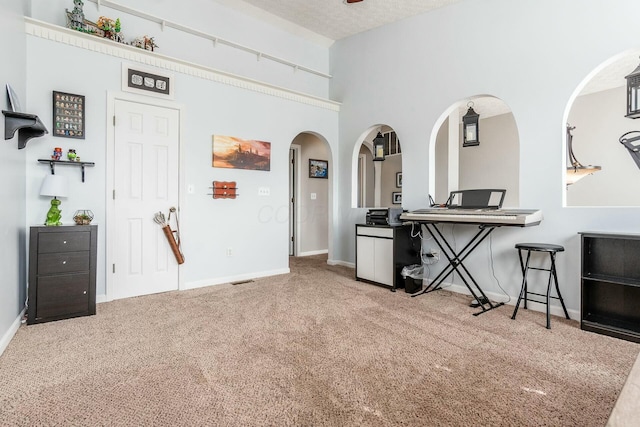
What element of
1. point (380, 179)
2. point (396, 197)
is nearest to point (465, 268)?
point (396, 197)

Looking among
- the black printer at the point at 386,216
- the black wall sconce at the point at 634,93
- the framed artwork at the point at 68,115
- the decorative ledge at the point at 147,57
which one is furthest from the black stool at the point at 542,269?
the framed artwork at the point at 68,115

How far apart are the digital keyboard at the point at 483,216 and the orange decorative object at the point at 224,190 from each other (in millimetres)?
2166

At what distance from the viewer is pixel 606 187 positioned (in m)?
5.12

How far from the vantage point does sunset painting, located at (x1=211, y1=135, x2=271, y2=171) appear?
13.0 feet

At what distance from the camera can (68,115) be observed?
3.00 meters

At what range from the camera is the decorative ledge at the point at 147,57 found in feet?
9.55

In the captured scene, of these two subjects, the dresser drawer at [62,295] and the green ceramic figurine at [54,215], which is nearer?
the dresser drawer at [62,295]

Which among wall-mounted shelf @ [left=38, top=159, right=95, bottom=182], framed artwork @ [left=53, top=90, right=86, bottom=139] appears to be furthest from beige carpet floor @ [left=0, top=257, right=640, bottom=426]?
framed artwork @ [left=53, top=90, right=86, bottom=139]

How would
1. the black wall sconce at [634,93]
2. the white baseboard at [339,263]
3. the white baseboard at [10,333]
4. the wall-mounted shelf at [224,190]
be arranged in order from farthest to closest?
the white baseboard at [339,263] < the wall-mounted shelf at [224,190] < the black wall sconce at [634,93] < the white baseboard at [10,333]

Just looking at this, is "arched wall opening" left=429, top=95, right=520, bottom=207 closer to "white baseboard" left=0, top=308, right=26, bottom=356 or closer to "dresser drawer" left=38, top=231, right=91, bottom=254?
"dresser drawer" left=38, top=231, right=91, bottom=254

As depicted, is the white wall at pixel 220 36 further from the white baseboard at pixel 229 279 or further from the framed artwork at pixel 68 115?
the white baseboard at pixel 229 279

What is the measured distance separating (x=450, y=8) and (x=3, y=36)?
425 cm

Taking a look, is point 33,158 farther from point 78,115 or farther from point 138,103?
point 138,103

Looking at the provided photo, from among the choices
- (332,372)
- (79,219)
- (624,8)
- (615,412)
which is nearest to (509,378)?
(332,372)
